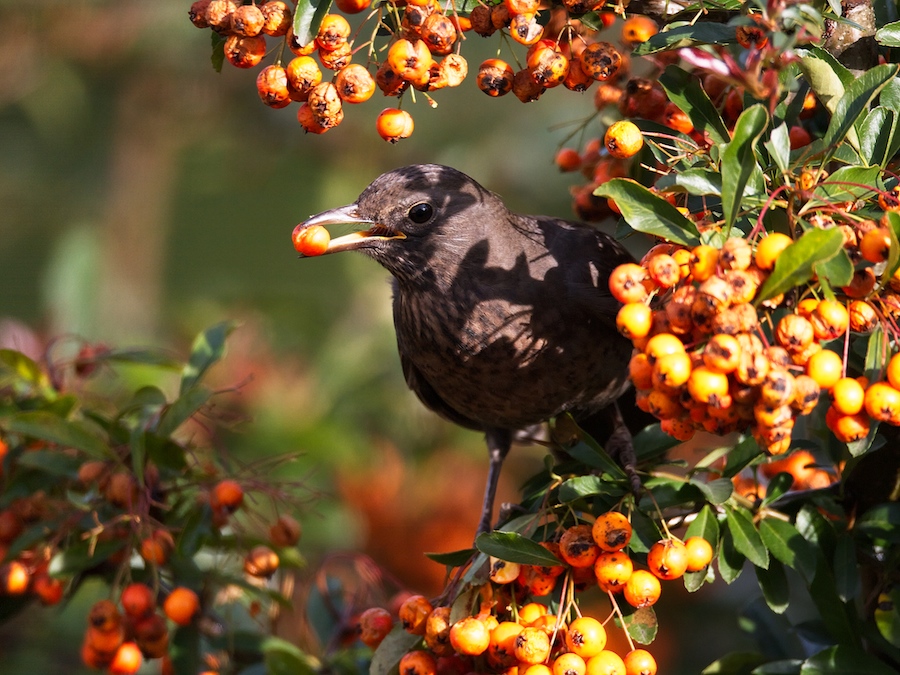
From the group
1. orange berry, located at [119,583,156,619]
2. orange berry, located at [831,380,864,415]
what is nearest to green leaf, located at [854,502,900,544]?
orange berry, located at [831,380,864,415]

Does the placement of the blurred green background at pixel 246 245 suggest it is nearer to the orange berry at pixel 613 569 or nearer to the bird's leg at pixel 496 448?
the bird's leg at pixel 496 448

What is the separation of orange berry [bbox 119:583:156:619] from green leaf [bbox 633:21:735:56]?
1554 mm

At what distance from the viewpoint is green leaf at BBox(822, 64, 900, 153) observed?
1809mm

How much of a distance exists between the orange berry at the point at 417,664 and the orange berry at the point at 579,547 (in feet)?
1.14

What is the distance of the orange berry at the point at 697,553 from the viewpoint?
1923 mm

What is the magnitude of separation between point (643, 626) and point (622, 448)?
718 millimetres

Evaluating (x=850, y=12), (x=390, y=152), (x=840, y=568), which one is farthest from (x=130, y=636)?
(x=390, y=152)

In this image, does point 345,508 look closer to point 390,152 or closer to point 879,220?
point 390,152

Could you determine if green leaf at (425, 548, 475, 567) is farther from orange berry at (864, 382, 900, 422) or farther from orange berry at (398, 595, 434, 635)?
orange berry at (864, 382, 900, 422)

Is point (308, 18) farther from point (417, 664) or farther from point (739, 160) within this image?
point (417, 664)

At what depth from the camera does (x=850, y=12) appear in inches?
80.9

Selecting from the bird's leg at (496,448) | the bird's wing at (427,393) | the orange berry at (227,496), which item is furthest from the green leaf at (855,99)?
the bird's leg at (496,448)

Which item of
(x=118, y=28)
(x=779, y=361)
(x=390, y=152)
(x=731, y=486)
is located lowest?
(x=390, y=152)

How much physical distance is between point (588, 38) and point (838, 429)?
95cm
